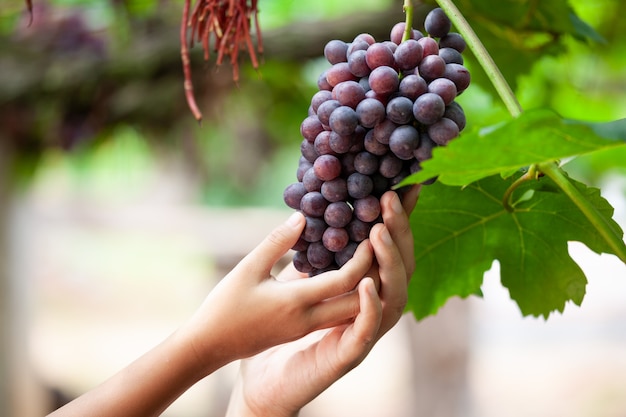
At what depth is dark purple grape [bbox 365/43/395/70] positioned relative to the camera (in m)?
0.54

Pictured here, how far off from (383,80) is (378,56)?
0.9 inches

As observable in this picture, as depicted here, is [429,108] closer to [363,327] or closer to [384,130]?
[384,130]

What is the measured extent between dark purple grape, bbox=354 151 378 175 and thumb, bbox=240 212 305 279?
2.5 inches

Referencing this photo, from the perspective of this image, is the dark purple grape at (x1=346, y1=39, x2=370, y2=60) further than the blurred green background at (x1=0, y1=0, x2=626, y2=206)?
No

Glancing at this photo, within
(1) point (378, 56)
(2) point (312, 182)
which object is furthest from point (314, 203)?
(1) point (378, 56)

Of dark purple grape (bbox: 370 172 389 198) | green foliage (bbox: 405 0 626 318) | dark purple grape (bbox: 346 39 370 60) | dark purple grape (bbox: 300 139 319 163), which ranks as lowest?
green foliage (bbox: 405 0 626 318)

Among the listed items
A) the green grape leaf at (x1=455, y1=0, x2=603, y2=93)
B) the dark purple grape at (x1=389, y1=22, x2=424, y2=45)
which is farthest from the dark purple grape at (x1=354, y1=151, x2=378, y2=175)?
the green grape leaf at (x1=455, y1=0, x2=603, y2=93)

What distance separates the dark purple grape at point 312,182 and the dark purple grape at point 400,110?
81 mm

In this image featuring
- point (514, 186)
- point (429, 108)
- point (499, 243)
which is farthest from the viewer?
point (499, 243)

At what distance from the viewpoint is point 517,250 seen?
779mm

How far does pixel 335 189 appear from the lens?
0.55 meters

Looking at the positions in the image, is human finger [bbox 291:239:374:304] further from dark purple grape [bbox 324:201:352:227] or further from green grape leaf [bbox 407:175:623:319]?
green grape leaf [bbox 407:175:623:319]

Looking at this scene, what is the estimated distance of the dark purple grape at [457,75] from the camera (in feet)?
1.81

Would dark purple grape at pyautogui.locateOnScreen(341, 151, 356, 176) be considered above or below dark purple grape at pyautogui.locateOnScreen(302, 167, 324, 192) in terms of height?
above
